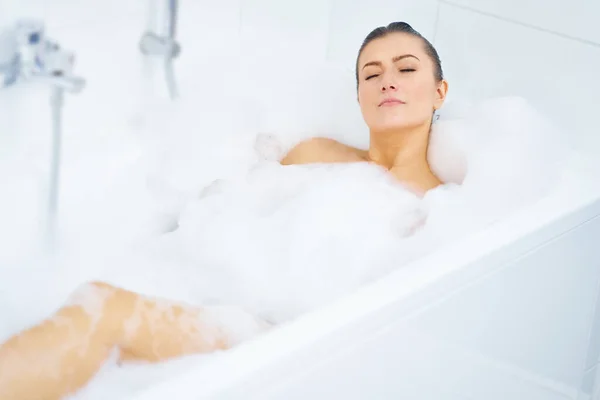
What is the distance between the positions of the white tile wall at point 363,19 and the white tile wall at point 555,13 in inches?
5.5

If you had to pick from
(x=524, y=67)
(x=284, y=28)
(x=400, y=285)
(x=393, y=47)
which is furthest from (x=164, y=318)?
(x=284, y=28)

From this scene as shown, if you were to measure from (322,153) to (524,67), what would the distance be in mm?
428

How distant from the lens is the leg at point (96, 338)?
3.54 ft

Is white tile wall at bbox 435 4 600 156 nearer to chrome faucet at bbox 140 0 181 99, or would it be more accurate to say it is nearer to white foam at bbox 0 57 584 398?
white foam at bbox 0 57 584 398

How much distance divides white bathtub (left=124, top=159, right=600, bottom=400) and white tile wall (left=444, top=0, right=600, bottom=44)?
0.32 metres

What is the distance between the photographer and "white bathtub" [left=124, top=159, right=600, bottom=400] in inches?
37.5

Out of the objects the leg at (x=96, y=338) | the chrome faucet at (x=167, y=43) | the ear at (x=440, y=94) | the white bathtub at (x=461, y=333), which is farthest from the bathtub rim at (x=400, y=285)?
the chrome faucet at (x=167, y=43)

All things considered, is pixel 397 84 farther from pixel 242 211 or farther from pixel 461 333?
pixel 461 333

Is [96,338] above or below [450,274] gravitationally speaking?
below

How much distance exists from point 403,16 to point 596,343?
798mm

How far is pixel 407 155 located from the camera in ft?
5.15

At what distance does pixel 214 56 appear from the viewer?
6.24ft

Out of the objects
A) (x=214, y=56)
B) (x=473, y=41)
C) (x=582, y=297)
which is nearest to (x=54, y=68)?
(x=214, y=56)

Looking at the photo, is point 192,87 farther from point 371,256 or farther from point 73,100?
point 371,256
